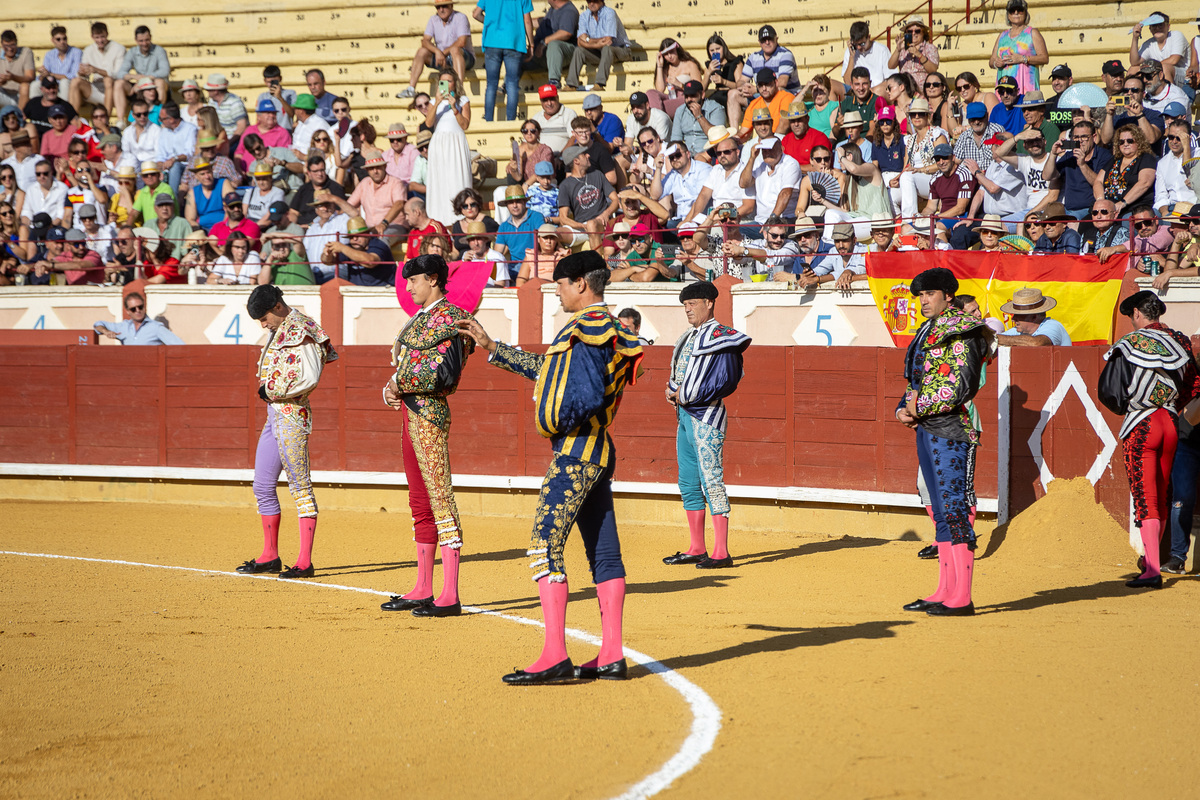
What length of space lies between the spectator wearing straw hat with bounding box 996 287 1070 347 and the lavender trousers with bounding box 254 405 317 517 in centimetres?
483

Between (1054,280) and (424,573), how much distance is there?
543cm

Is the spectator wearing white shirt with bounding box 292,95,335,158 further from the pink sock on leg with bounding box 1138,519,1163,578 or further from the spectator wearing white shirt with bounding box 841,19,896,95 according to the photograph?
the pink sock on leg with bounding box 1138,519,1163,578

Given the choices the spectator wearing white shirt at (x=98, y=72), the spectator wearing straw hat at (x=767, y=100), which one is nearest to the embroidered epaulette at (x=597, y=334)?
the spectator wearing straw hat at (x=767, y=100)

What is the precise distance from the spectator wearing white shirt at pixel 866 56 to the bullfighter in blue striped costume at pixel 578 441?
361 inches

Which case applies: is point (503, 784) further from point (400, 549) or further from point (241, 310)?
point (241, 310)

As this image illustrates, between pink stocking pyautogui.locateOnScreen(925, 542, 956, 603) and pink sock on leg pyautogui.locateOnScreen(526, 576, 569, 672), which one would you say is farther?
pink stocking pyautogui.locateOnScreen(925, 542, 956, 603)

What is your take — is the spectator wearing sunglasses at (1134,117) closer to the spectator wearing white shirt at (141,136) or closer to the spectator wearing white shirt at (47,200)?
the spectator wearing white shirt at (141,136)

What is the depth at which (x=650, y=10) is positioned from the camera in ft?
50.8

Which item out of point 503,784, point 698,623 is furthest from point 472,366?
point 503,784

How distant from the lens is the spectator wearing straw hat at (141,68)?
52.9 feet

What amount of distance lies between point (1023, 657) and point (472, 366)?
20.7ft

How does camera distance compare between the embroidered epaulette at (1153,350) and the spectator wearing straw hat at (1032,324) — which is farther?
the spectator wearing straw hat at (1032,324)

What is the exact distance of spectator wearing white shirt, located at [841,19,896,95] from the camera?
12703 millimetres

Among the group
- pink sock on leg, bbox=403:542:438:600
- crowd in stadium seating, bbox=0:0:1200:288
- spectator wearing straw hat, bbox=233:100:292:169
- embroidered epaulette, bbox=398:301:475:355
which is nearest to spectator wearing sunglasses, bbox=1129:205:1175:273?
crowd in stadium seating, bbox=0:0:1200:288
